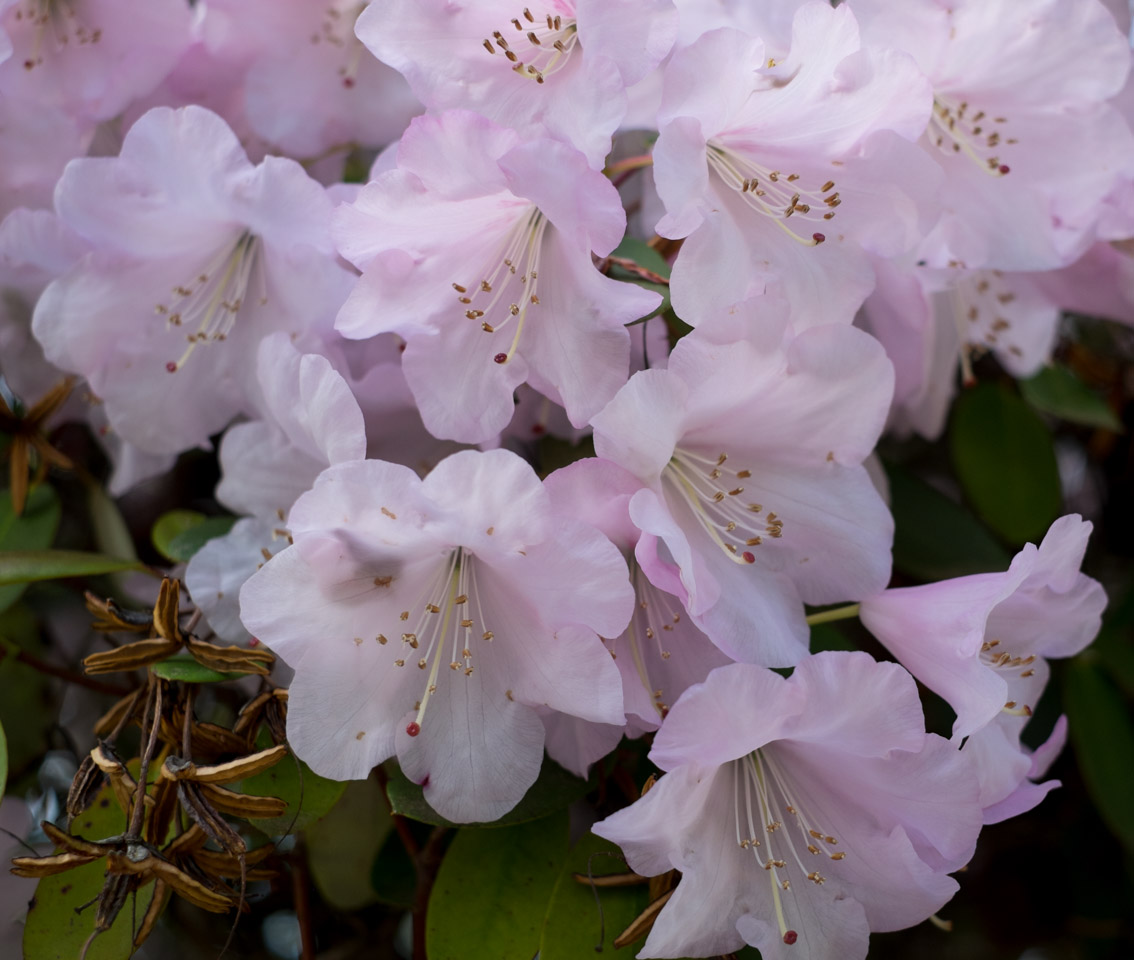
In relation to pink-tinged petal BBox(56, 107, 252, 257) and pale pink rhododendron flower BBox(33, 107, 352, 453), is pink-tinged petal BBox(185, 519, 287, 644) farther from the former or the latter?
pink-tinged petal BBox(56, 107, 252, 257)

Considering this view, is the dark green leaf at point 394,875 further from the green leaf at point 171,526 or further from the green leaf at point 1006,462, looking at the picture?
the green leaf at point 1006,462

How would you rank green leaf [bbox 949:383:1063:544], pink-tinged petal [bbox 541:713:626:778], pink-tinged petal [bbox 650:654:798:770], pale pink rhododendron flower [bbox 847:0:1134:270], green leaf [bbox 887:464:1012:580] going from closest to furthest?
pink-tinged petal [bbox 650:654:798:770], pink-tinged petal [bbox 541:713:626:778], pale pink rhododendron flower [bbox 847:0:1134:270], green leaf [bbox 887:464:1012:580], green leaf [bbox 949:383:1063:544]

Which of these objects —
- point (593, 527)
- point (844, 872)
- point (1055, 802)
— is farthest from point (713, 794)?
point (1055, 802)

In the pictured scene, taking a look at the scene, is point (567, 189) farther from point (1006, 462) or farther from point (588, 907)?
point (1006, 462)

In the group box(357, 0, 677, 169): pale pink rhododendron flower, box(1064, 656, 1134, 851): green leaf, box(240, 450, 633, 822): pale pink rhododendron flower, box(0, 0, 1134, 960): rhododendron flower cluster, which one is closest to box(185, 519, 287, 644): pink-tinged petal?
box(0, 0, 1134, 960): rhododendron flower cluster

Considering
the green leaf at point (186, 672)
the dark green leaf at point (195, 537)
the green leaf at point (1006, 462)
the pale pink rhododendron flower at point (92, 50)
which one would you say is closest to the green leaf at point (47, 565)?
the dark green leaf at point (195, 537)

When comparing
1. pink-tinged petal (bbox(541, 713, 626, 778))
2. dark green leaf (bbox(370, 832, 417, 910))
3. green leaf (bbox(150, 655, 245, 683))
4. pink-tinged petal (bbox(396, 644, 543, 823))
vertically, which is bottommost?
dark green leaf (bbox(370, 832, 417, 910))
